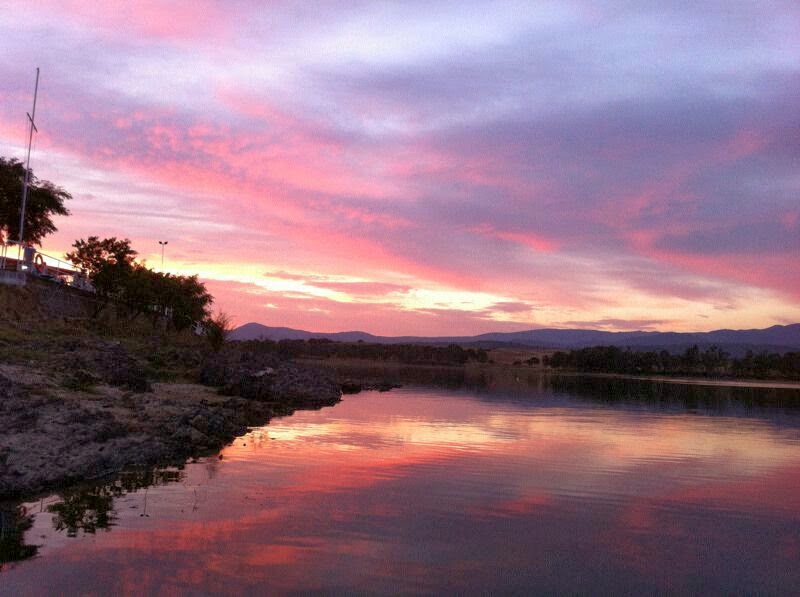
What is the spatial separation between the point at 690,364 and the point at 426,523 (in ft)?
611

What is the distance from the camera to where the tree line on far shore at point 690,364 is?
→ 571 feet

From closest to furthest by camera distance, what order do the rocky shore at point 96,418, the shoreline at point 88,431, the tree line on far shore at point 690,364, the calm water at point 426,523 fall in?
the calm water at point 426,523 < the shoreline at point 88,431 < the rocky shore at point 96,418 < the tree line on far shore at point 690,364

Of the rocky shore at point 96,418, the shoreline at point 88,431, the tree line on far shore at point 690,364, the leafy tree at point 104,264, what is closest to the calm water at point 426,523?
the shoreline at point 88,431

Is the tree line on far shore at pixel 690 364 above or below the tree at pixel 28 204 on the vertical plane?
below

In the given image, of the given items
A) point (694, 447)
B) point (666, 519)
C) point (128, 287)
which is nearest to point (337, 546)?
point (666, 519)

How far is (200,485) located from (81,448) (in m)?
4.25

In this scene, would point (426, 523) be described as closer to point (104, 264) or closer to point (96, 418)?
point (96, 418)

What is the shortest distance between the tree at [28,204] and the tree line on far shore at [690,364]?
155653 millimetres

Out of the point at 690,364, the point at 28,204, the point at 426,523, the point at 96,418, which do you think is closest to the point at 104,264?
the point at 28,204

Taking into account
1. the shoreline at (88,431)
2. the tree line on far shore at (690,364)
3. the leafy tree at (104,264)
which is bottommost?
the shoreline at (88,431)

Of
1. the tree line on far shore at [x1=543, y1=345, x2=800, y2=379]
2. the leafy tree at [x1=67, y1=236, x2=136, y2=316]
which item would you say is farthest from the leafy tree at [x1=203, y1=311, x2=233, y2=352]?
the tree line on far shore at [x1=543, y1=345, x2=800, y2=379]

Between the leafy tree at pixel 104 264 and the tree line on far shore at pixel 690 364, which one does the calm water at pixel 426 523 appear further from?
the tree line on far shore at pixel 690 364

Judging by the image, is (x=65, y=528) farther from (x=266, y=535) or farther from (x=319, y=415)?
(x=319, y=415)

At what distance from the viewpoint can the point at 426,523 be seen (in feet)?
54.3
